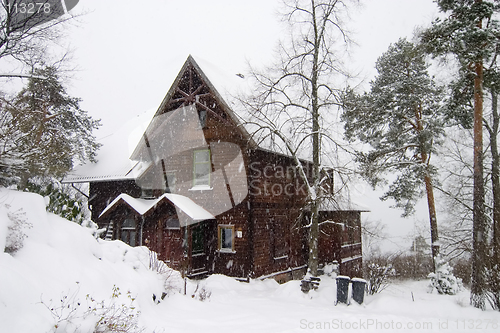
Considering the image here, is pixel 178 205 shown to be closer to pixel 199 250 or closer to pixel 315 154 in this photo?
pixel 199 250

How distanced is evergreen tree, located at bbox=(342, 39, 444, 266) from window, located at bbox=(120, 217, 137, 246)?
10.7m

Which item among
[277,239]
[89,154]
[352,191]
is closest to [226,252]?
[277,239]

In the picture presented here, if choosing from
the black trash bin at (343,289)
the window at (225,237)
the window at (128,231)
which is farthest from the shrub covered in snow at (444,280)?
the window at (128,231)

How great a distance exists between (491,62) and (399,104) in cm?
473

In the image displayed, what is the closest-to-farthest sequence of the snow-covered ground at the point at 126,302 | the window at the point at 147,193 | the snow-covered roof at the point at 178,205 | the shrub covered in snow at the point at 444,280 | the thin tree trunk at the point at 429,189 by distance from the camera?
the snow-covered ground at the point at 126,302 → the snow-covered roof at the point at 178,205 → the shrub covered in snow at the point at 444,280 → the thin tree trunk at the point at 429,189 → the window at the point at 147,193

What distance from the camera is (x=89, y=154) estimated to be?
61.8 feet

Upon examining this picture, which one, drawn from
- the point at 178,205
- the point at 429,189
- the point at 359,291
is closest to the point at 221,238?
the point at 178,205

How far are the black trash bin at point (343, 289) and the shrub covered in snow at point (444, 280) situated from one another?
611 cm

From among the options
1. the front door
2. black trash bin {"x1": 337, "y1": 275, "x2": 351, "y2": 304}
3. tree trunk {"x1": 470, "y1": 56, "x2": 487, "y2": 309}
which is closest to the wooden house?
the front door

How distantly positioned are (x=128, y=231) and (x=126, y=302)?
374 inches

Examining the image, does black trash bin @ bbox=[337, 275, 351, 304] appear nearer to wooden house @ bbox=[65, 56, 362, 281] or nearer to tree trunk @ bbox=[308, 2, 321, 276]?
tree trunk @ bbox=[308, 2, 321, 276]

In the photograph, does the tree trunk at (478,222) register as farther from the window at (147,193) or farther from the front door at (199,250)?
the window at (147,193)

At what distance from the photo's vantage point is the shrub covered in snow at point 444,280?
13969 millimetres

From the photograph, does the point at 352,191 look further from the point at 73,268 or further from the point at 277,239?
the point at 73,268
